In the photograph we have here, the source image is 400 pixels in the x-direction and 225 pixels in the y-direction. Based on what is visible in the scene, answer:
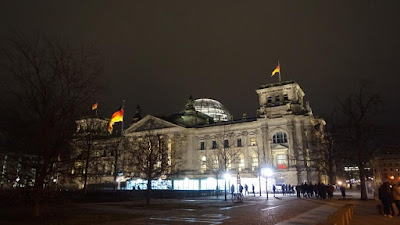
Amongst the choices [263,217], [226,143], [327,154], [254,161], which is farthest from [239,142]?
[263,217]

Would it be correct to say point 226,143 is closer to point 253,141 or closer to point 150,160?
point 253,141

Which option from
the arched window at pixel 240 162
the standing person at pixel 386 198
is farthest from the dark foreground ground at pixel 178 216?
the arched window at pixel 240 162

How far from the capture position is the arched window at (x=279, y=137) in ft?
234

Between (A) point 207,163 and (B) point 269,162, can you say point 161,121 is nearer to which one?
(A) point 207,163

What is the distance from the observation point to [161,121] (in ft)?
281

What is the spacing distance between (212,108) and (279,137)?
36.3 m

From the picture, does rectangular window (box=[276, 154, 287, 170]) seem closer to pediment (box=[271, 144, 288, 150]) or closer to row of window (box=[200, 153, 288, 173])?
row of window (box=[200, 153, 288, 173])

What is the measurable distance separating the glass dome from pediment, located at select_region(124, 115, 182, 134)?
21.0 metres

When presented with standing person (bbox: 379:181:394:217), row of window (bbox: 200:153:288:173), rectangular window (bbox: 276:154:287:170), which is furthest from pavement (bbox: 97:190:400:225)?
rectangular window (bbox: 276:154:287:170)

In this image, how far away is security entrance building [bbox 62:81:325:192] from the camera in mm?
68000

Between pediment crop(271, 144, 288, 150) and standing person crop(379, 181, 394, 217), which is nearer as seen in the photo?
standing person crop(379, 181, 394, 217)

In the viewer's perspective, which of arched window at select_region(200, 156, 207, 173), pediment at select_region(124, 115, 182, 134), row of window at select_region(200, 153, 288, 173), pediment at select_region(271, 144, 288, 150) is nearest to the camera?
row of window at select_region(200, 153, 288, 173)

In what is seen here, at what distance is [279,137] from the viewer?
72.1 metres

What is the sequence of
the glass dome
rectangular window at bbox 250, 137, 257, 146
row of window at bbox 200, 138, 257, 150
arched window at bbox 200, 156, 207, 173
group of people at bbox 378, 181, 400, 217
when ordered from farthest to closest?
→ 1. the glass dome
2. arched window at bbox 200, 156, 207, 173
3. row of window at bbox 200, 138, 257, 150
4. rectangular window at bbox 250, 137, 257, 146
5. group of people at bbox 378, 181, 400, 217
